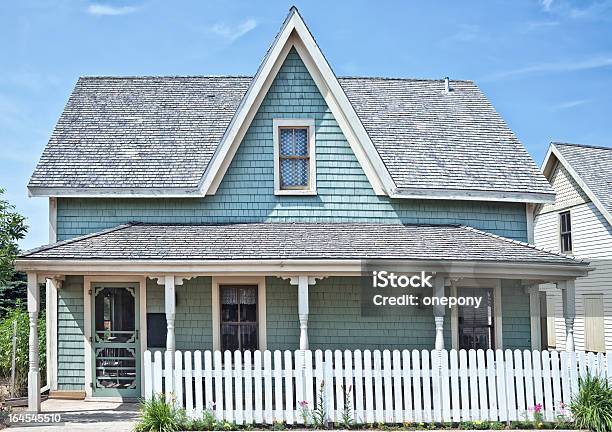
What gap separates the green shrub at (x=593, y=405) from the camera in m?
10.5

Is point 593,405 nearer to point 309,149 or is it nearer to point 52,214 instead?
point 309,149

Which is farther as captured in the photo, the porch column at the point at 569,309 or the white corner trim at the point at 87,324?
the white corner trim at the point at 87,324

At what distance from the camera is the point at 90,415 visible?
39.5 ft

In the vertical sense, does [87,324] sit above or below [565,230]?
below

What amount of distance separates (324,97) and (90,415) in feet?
27.1

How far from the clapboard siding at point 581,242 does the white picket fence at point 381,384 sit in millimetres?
11064

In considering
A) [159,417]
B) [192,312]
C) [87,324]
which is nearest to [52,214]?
[87,324]

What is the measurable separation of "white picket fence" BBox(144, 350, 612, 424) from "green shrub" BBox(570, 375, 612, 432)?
0.17m

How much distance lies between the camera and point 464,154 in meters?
15.9

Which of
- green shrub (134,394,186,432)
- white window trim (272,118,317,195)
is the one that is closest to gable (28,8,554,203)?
white window trim (272,118,317,195)

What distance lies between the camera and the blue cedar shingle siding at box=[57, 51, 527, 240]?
47.5 ft

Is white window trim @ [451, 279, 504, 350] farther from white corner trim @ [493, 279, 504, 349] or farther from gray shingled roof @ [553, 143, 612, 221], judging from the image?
gray shingled roof @ [553, 143, 612, 221]

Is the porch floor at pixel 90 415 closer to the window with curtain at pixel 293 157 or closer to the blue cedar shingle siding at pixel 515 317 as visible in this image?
the window with curtain at pixel 293 157

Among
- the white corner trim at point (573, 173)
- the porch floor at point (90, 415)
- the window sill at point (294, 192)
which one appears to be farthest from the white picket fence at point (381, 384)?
the white corner trim at point (573, 173)
